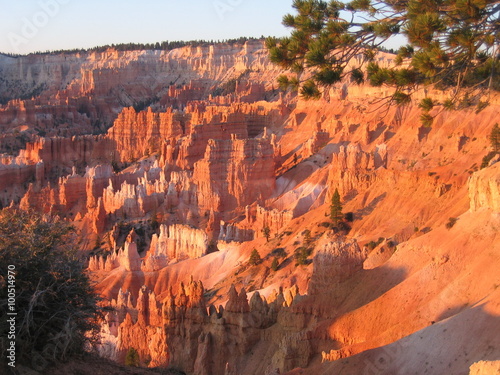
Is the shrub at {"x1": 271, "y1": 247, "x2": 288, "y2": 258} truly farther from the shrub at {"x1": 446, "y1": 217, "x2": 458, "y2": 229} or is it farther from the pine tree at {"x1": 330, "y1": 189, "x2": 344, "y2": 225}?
the shrub at {"x1": 446, "y1": 217, "x2": 458, "y2": 229}

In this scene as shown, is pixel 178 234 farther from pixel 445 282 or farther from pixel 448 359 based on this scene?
pixel 448 359

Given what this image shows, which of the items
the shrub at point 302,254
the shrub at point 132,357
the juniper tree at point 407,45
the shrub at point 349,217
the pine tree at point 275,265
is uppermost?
the juniper tree at point 407,45

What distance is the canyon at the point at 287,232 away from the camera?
17.4 metres

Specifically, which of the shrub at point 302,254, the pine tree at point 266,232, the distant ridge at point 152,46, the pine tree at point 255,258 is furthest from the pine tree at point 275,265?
the distant ridge at point 152,46

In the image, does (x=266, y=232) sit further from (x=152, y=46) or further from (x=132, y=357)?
(x=152, y=46)

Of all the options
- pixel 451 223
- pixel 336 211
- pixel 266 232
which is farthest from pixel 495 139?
pixel 451 223

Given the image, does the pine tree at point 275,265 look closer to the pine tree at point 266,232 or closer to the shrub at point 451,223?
the pine tree at point 266,232

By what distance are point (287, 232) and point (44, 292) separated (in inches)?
963

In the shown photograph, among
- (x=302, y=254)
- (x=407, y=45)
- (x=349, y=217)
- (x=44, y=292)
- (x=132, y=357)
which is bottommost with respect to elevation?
(x=132, y=357)

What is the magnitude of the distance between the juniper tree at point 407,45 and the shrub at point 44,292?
5.69m

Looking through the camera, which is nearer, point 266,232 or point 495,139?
point 266,232

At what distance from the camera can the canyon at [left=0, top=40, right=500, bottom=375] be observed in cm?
1742

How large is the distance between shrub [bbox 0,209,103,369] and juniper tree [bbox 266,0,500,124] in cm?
569

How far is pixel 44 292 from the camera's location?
12.6 m
